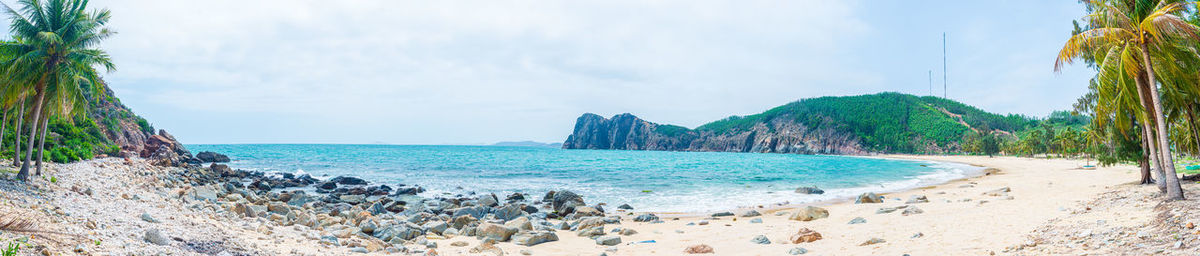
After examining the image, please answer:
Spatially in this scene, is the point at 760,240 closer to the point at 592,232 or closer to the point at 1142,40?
the point at 592,232

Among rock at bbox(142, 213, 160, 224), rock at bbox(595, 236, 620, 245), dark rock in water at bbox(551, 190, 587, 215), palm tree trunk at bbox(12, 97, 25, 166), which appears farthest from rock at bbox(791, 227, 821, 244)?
palm tree trunk at bbox(12, 97, 25, 166)

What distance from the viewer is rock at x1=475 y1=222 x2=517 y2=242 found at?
12734 millimetres

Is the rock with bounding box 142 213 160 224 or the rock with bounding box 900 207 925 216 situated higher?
the rock with bounding box 142 213 160 224

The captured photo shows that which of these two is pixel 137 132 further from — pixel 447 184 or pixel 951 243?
pixel 951 243

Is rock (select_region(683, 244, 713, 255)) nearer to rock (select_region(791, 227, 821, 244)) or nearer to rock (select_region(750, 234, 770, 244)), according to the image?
rock (select_region(750, 234, 770, 244))

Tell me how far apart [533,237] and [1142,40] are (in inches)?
607

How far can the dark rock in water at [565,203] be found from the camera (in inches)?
755

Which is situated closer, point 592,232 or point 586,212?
point 592,232

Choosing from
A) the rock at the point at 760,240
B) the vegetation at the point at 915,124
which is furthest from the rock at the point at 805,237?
the vegetation at the point at 915,124

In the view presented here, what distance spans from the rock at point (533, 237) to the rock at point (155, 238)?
669cm

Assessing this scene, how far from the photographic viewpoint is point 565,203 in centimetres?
2014

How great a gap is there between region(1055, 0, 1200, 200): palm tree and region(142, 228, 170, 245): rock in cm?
1964

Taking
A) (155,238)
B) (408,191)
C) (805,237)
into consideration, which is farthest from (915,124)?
(155,238)

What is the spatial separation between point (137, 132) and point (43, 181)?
46413 mm
